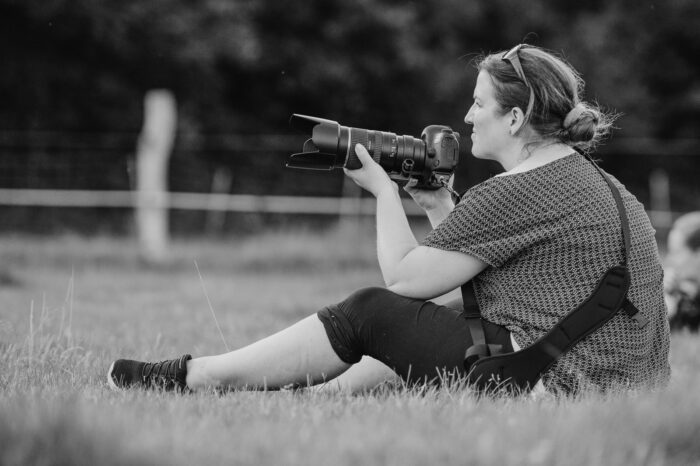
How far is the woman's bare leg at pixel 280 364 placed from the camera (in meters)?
2.72

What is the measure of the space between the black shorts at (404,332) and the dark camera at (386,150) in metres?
0.45

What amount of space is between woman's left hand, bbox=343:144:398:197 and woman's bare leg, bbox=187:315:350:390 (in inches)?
16.8

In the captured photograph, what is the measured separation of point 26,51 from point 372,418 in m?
13.3

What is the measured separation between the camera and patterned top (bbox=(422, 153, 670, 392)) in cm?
254

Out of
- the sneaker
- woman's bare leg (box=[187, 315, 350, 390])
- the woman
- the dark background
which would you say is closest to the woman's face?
the woman

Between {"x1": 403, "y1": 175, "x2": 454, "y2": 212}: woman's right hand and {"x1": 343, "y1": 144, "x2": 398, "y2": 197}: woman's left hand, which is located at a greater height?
{"x1": 343, "y1": 144, "x2": 398, "y2": 197}: woman's left hand

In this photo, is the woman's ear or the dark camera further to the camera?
the dark camera

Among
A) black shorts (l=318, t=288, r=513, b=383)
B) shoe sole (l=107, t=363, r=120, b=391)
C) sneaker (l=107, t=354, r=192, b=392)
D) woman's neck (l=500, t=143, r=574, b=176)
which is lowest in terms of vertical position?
shoe sole (l=107, t=363, r=120, b=391)

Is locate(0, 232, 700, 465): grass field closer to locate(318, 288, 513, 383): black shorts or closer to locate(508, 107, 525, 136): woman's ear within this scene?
locate(318, 288, 513, 383): black shorts

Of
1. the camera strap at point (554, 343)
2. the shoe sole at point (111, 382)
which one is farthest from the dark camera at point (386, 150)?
the shoe sole at point (111, 382)

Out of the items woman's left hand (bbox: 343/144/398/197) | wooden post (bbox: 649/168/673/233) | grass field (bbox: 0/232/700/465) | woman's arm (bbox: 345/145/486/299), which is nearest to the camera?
grass field (bbox: 0/232/700/465)

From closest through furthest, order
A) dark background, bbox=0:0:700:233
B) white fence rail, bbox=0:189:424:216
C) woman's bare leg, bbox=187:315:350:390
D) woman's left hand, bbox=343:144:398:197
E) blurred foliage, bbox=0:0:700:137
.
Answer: woman's bare leg, bbox=187:315:350:390, woman's left hand, bbox=343:144:398:197, white fence rail, bbox=0:189:424:216, dark background, bbox=0:0:700:233, blurred foliage, bbox=0:0:700:137

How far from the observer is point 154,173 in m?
11.1

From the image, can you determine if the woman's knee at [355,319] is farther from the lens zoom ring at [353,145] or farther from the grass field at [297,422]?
the lens zoom ring at [353,145]
